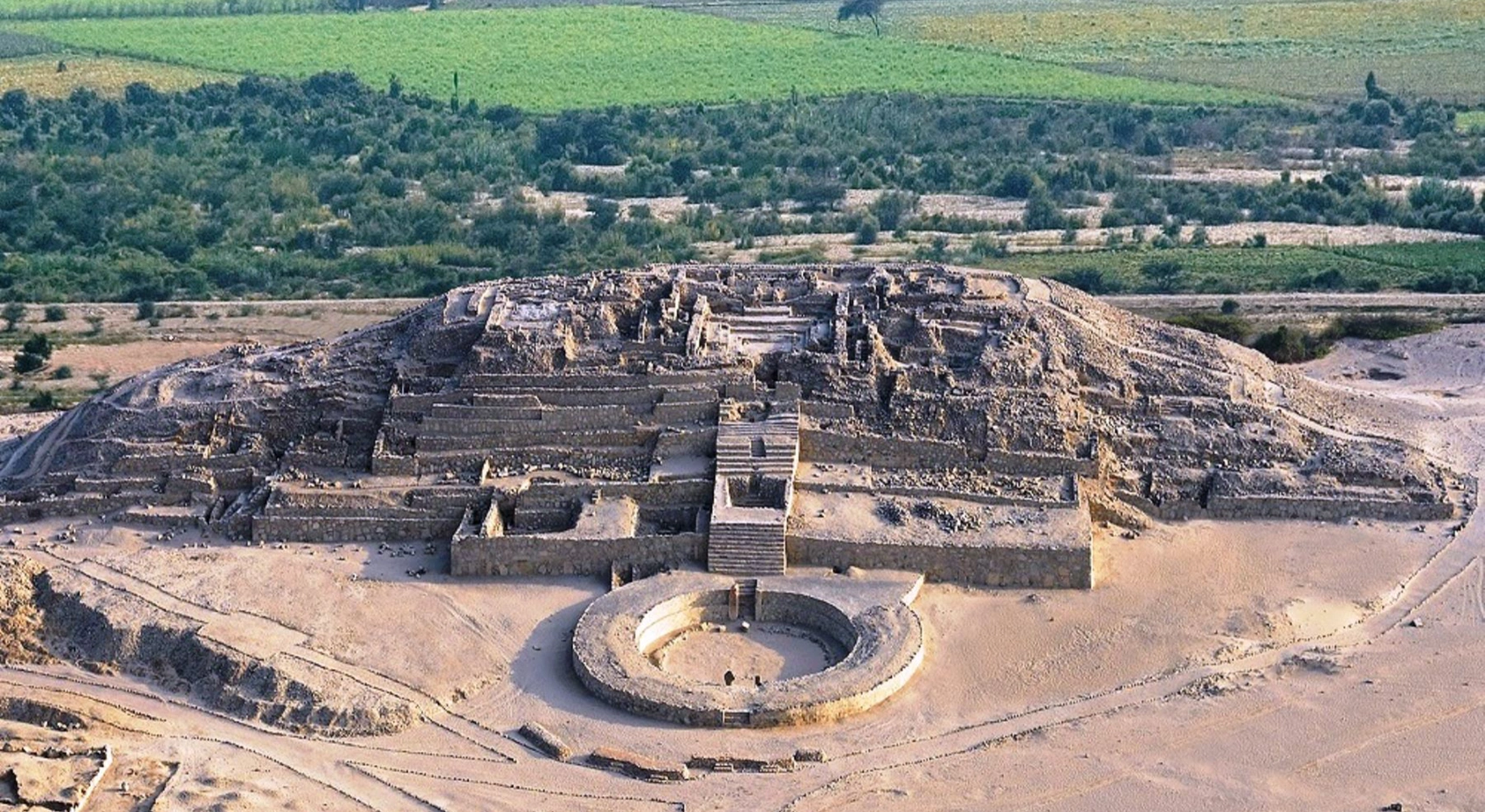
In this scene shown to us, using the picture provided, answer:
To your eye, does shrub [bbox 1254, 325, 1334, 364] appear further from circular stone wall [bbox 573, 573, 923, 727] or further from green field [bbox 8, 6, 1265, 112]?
green field [bbox 8, 6, 1265, 112]

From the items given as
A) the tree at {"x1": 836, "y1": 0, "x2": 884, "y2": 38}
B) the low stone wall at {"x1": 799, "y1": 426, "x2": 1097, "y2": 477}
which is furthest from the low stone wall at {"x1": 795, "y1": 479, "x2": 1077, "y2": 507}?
the tree at {"x1": 836, "y1": 0, "x2": 884, "y2": 38}

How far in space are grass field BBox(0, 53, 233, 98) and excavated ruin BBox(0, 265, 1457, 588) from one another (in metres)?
72.7

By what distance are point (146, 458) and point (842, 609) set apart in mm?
15816

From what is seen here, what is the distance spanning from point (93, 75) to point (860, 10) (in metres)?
48.2

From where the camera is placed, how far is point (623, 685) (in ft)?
136

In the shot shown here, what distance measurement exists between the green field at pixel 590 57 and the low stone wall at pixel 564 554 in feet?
233

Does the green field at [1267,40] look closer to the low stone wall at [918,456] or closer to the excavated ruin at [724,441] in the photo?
the excavated ruin at [724,441]

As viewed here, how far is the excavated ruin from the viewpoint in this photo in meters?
47.1

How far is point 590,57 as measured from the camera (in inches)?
5276

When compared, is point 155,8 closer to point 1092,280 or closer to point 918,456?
point 1092,280

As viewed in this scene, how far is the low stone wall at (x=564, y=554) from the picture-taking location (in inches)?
1836

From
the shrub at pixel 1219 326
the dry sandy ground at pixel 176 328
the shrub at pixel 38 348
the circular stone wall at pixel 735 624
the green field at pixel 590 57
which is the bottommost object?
the dry sandy ground at pixel 176 328

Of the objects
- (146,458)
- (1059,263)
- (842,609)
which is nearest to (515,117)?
(1059,263)

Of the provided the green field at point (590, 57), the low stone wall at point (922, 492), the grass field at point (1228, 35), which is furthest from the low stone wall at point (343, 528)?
the grass field at point (1228, 35)
